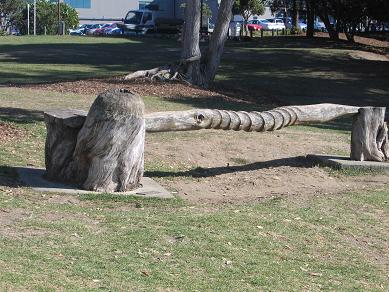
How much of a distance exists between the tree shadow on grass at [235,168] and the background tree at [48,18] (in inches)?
2264

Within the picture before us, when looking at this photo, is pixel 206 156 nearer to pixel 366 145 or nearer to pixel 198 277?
pixel 366 145

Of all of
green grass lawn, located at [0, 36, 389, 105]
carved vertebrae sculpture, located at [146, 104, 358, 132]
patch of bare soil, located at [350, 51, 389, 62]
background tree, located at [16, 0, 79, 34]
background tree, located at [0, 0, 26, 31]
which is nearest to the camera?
carved vertebrae sculpture, located at [146, 104, 358, 132]

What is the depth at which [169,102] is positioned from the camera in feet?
62.2

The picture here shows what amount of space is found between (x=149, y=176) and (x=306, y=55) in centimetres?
2928

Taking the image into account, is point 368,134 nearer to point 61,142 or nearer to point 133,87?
point 61,142

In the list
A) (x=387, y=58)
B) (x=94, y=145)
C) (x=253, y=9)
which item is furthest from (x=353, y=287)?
(x=253, y=9)

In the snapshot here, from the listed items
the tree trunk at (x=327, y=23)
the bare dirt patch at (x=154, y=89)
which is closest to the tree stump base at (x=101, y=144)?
the bare dirt patch at (x=154, y=89)

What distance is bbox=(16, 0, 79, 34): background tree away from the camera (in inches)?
2670

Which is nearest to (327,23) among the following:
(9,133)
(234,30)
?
(234,30)

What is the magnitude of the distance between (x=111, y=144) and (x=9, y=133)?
3.87 metres

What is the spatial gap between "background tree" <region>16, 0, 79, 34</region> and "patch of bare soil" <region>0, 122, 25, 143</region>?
185 feet

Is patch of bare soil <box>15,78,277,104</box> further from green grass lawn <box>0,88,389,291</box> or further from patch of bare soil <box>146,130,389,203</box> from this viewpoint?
green grass lawn <box>0,88,389,291</box>

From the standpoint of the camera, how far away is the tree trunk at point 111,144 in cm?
875

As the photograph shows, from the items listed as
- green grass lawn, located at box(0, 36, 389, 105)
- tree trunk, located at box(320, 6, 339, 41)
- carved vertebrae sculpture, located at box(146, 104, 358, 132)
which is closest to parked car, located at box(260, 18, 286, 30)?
tree trunk, located at box(320, 6, 339, 41)
